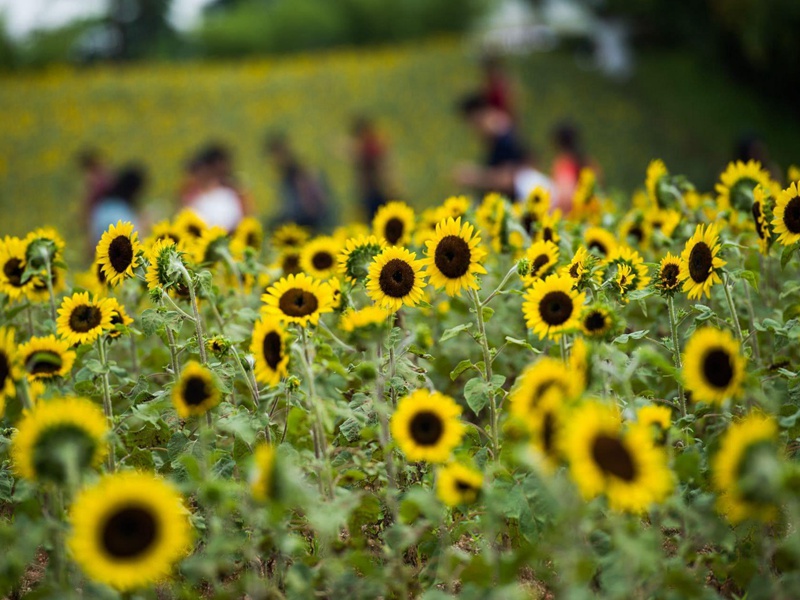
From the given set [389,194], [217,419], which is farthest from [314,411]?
[389,194]

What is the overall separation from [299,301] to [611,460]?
104 centimetres

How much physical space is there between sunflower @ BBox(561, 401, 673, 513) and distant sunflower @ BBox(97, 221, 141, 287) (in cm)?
139

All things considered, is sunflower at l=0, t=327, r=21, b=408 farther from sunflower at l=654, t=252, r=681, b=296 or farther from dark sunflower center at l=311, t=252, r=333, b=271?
sunflower at l=654, t=252, r=681, b=296

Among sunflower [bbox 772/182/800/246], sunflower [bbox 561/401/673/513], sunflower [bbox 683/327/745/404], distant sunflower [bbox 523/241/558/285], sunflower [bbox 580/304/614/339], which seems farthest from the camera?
distant sunflower [bbox 523/241/558/285]

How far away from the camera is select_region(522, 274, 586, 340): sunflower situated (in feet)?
6.92

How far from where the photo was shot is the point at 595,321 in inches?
77.3

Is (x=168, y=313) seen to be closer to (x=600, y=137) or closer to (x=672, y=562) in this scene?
(x=672, y=562)

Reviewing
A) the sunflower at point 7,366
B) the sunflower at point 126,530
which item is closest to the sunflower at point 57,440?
the sunflower at point 126,530

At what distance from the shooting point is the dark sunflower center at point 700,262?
224 centimetres

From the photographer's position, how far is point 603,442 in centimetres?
149

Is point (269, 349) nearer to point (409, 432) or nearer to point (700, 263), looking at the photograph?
point (409, 432)

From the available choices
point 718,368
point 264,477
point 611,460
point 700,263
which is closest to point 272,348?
point 264,477

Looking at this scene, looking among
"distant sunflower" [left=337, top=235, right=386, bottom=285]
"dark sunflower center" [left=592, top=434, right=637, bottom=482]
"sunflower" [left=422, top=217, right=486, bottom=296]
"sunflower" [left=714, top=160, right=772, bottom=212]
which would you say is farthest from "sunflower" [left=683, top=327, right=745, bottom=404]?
"sunflower" [left=714, top=160, right=772, bottom=212]

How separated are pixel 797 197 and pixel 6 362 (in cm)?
214
